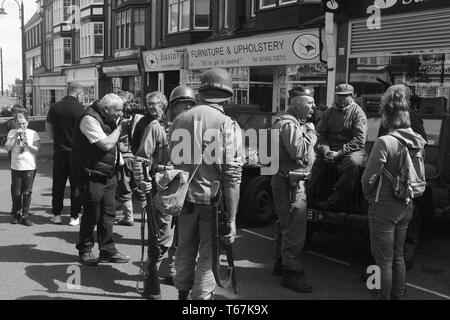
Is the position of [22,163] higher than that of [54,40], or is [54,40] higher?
[54,40]

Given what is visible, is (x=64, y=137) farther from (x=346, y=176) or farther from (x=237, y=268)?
(x=346, y=176)

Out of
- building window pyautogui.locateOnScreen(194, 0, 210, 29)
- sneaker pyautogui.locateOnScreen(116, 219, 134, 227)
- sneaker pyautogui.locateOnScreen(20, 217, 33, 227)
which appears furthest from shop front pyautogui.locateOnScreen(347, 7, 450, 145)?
building window pyautogui.locateOnScreen(194, 0, 210, 29)

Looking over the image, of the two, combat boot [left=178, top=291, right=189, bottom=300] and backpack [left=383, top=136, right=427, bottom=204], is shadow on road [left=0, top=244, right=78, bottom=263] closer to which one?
combat boot [left=178, top=291, right=189, bottom=300]

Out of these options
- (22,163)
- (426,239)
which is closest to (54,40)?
(22,163)

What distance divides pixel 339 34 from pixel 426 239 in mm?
7013

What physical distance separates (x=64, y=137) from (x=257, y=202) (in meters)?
2.86

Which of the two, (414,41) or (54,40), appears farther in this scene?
(54,40)

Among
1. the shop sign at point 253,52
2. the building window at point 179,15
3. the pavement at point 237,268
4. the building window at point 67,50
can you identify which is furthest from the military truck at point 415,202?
the building window at point 67,50

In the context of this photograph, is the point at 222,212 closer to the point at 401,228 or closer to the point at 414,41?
the point at 401,228

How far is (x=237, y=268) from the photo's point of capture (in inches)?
212

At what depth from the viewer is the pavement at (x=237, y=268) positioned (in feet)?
15.2

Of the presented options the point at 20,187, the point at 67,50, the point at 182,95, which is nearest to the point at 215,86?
the point at 182,95

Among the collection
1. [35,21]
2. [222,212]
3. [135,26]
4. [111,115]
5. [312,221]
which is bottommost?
[312,221]

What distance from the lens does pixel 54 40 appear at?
43719 millimetres
